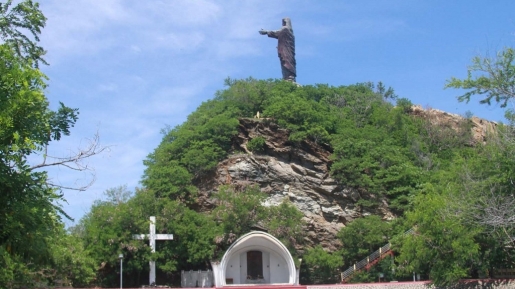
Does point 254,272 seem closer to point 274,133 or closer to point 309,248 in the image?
point 309,248

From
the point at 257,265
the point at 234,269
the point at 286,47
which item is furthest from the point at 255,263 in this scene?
the point at 286,47

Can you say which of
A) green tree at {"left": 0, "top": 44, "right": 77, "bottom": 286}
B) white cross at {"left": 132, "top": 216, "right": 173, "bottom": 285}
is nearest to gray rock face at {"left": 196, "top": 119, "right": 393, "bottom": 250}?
white cross at {"left": 132, "top": 216, "right": 173, "bottom": 285}

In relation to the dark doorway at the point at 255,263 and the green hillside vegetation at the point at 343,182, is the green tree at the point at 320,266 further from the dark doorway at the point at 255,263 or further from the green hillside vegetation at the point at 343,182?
the dark doorway at the point at 255,263

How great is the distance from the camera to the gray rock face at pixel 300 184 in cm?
3309

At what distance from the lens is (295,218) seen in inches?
1188

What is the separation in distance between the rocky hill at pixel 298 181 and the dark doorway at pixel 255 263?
3.04 meters

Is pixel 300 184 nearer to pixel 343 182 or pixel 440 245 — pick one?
pixel 343 182

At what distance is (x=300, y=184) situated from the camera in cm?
3419

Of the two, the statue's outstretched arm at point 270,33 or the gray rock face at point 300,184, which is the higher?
the statue's outstretched arm at point 270,33

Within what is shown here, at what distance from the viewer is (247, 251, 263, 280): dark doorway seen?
30.7 metres

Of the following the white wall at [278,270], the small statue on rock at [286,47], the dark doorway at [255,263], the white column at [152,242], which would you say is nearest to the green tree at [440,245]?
the white wall at [278,270]

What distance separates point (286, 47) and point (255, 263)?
20.6 m

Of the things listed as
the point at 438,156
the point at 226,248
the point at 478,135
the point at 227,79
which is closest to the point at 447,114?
the point at 478,135

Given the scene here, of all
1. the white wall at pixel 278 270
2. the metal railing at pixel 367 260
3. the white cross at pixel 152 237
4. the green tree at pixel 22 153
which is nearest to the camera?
the green tree at pixel 22 153
